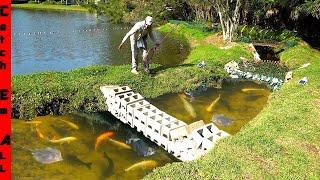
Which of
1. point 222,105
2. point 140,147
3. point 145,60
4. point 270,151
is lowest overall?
point 140,147

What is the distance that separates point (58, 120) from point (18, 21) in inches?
1679

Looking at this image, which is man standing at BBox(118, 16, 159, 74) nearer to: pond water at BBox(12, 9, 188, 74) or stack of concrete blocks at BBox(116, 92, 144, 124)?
stack of concrete blocks at BBox(116, 92, 144, 124)

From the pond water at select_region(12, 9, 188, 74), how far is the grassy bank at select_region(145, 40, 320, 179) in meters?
17.9

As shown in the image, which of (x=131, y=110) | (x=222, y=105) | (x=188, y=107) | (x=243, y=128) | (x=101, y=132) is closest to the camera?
(x=243, y=128)

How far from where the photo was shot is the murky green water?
45.4 ft

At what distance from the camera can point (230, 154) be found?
12797mm

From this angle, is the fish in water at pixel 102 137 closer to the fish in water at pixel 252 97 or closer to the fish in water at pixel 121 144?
the fish in water at pixel 121 144

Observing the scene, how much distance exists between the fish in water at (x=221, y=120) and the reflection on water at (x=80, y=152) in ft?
12.9

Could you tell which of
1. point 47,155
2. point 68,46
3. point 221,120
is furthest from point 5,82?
point 68,46

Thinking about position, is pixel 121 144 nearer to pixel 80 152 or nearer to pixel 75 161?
pixel 80 152

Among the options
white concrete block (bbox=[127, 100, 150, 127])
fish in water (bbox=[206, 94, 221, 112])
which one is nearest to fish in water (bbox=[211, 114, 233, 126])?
fish in water (bbox=[206, 94, 221, 112])

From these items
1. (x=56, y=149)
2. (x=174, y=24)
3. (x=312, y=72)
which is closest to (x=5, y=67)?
(x=56, y=149)

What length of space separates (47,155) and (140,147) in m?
3.64

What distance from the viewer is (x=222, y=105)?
21.4 meters
